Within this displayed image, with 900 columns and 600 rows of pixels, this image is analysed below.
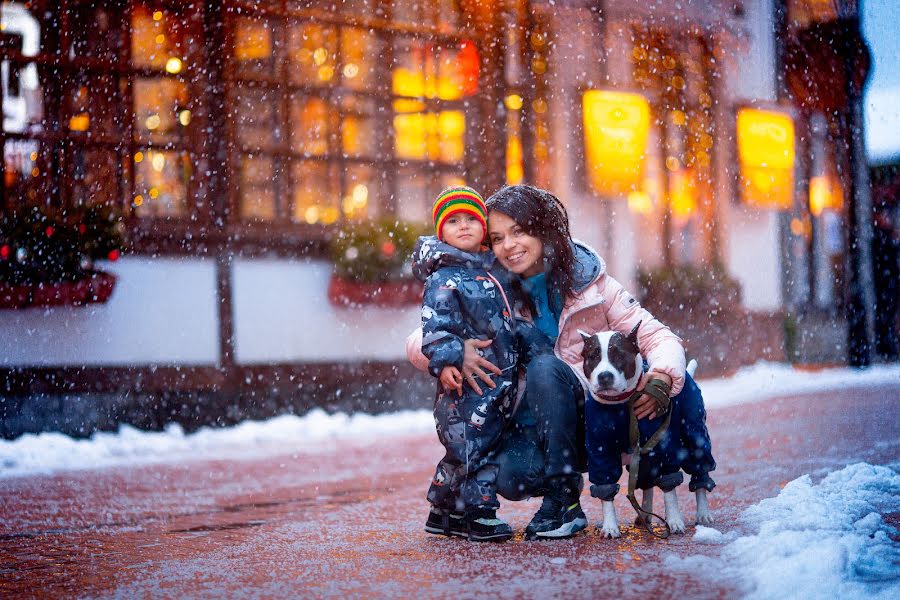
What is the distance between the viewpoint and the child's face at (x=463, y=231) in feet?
10.5

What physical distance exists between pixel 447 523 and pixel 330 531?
0.58m

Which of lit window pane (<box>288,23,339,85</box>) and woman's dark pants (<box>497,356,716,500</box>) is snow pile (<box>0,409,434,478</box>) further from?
woman's dark pants (<box>497,356,716,500</box>)

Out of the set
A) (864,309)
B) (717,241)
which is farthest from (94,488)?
(864,309)

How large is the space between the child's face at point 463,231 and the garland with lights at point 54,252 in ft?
14.0

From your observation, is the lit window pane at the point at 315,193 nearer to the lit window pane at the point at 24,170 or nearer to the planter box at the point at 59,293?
the planter box at the point at 59,293

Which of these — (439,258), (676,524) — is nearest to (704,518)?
(676,524)

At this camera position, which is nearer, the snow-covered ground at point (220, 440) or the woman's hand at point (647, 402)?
the woman's hand at point (647, 402)

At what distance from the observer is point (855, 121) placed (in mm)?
11914

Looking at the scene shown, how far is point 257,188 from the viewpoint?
781cm

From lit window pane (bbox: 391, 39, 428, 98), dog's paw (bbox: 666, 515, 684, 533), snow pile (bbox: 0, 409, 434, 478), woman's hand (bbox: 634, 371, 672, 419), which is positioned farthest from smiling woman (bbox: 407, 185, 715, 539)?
lit window pane (bbox: 391, 39, 428, 98)

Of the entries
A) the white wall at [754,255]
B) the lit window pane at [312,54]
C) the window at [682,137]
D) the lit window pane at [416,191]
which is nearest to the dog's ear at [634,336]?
the lit window pane at [416,191]

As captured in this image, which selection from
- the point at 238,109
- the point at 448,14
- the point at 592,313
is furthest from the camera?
the point at 448,14

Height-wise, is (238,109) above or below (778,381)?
above

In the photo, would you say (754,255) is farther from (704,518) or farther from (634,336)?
(634,336)
